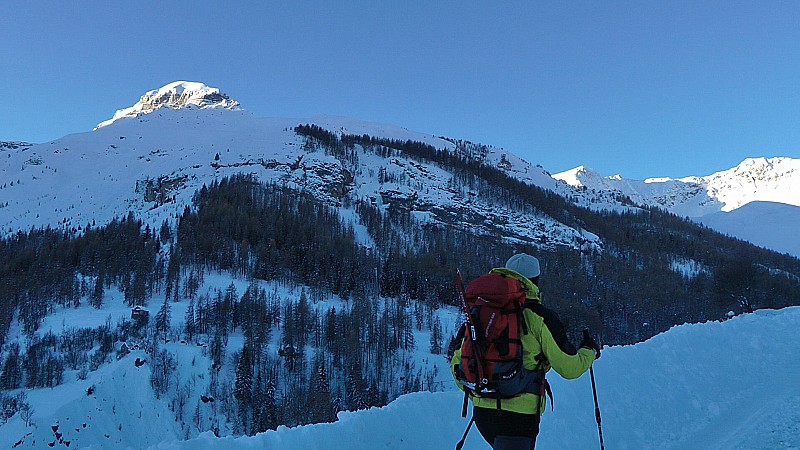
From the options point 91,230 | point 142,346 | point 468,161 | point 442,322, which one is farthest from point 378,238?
point 468,161

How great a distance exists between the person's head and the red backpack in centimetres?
35

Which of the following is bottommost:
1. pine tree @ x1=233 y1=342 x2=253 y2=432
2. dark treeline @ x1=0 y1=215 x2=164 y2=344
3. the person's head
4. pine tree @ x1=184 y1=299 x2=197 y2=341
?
pine tree @ x1=233 y1=342 x2=253 y2=432

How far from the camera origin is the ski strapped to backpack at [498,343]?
11.7 feet

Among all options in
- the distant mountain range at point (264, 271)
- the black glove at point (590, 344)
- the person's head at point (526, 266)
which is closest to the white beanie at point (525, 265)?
the person's head at point (526, 266)

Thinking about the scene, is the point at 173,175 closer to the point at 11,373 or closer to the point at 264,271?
the point at 264,271

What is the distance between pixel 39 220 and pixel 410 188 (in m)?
92.7

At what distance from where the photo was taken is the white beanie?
4.08 meters

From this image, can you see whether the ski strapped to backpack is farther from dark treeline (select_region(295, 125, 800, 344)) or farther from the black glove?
dark treeline (select_region(295, 125, 800, 344))

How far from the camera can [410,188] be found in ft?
478

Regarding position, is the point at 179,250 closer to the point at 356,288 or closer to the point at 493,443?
the point at 356,288

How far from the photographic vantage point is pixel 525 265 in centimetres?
412

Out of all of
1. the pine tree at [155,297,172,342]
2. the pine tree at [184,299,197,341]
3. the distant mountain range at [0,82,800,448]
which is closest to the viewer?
the distant mountain range at [0,82,800,448]

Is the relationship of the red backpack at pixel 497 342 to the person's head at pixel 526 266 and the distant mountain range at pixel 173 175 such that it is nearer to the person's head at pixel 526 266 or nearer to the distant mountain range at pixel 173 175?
the person's head at pixel 526 266

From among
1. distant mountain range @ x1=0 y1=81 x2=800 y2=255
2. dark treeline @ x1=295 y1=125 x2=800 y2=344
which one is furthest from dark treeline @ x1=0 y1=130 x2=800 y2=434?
distant mountain range @ x1=0 y1=81 x2=800 y2=255
